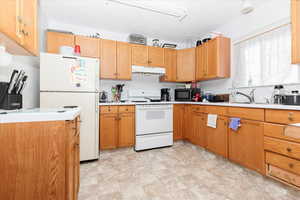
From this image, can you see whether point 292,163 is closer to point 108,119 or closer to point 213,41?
point 213,41

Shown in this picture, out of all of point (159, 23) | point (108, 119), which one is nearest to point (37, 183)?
point (108, 119)

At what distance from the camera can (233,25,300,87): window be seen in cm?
198

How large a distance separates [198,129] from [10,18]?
2784 mm

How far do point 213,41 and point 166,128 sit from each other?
1990 mm

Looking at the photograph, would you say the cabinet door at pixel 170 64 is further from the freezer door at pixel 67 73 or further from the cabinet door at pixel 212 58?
the freezer door at pixel 67 73

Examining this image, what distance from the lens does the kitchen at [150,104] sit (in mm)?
781

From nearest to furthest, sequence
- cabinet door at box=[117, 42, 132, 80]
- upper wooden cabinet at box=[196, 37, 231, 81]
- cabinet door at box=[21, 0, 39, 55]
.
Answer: cabinet door at box=[21, 0, 39, 55] < upper wooden cabinet at box=[196, 37, 231, 81] < cabinet door at box=[117, 42, 132, 80]

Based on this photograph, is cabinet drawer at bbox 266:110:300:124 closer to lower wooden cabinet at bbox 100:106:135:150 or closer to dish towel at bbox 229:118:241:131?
dish towel at bbox 229:118:241:131

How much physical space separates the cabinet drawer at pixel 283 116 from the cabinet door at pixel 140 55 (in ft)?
7.65

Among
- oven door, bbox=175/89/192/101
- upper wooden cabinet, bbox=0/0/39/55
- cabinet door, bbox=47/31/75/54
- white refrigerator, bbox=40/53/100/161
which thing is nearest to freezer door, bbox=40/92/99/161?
Answer: white refrigerator, bbox=40/53/100/161

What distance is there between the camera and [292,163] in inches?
54.8

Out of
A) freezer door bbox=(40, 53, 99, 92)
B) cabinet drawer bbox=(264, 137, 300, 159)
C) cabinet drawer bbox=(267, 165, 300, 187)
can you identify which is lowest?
cabinet drawer bbox=(267, 165, 300, 187)

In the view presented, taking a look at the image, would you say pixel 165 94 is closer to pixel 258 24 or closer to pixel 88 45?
pixel 88 45

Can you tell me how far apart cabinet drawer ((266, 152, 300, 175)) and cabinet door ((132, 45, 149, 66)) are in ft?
8.45
